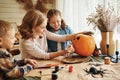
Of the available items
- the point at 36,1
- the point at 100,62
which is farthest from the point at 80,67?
the point at 36,1

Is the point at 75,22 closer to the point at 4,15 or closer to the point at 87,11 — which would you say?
the point at 87,11

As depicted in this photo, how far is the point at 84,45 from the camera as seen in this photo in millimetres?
1555

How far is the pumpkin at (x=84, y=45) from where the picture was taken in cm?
156

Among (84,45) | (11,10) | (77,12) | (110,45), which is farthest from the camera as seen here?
(11,10)

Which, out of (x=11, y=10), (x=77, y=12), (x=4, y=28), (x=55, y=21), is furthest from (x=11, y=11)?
(x=4, y=28)

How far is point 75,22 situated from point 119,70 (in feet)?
5.58

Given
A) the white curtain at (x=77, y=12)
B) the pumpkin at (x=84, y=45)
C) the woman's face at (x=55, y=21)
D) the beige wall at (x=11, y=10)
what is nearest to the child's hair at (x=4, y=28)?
the pumpkin at (x=84, y=45)

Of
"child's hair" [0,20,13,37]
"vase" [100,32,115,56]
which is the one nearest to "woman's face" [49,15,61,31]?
"vase" [100,32,115,56]

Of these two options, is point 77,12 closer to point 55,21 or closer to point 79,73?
point 55,21

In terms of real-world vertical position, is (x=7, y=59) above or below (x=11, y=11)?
below

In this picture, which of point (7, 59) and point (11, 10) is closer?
point (7, 59)

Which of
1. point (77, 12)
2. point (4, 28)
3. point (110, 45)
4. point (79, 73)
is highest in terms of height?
point (77, 12)

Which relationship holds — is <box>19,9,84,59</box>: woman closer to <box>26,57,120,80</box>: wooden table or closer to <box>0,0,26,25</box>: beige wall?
<box>26,57,120,80</box>: wooden table

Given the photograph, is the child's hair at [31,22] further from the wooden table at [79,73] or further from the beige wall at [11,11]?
the beige wall at [11,11]
